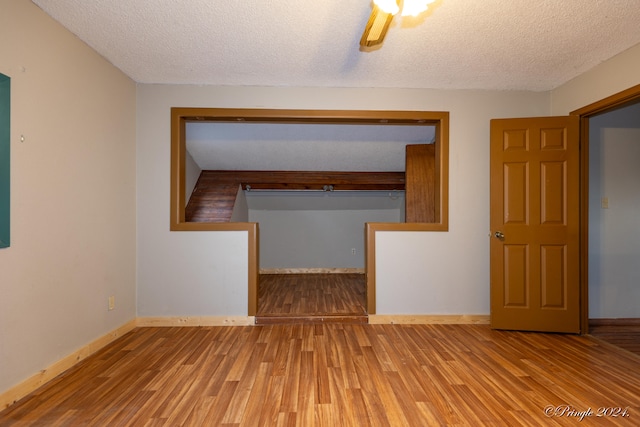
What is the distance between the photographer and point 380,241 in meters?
3.47

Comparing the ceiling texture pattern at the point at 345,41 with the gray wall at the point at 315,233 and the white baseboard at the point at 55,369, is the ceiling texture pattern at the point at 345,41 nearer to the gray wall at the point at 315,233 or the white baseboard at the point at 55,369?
the white baseboard at the point at 55,369

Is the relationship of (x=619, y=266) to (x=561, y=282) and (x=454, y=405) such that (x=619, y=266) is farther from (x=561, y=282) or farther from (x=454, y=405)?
(x=454, y=405)

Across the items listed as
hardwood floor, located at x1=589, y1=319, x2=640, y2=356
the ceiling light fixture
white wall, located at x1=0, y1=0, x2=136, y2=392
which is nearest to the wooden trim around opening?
white wall, located at x1=0, y1=0, x2=136, y2=392

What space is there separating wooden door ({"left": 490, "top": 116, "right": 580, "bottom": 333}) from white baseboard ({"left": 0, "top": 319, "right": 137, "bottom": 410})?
3451mm

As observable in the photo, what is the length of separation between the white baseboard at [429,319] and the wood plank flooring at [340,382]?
278 millimetres

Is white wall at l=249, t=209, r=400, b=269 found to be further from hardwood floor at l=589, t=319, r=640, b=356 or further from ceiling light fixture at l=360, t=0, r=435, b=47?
ceiling light fixture at l=360, t=0, r=435, b=47

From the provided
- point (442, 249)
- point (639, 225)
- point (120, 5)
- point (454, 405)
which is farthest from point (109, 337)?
point (639, 225)

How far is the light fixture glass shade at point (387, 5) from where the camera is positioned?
1682mm

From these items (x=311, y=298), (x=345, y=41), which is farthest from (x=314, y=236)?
(x=345, y=41)

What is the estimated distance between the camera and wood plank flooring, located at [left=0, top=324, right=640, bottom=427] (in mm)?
1835

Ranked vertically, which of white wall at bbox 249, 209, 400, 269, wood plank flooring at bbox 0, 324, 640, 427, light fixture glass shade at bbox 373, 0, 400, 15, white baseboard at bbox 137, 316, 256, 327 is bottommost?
wood plank flooring at bbox 0, 324, 640, 427

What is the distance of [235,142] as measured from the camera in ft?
15.2

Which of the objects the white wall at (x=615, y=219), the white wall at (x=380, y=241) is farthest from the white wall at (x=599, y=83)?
the white wall at (x=615, y=219)

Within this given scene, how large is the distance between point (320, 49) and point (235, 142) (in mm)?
2314
